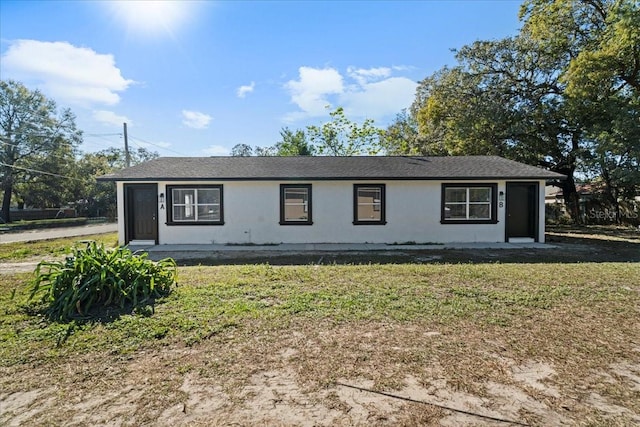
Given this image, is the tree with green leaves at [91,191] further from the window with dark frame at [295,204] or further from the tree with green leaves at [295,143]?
the window with dark frame at [295,204]

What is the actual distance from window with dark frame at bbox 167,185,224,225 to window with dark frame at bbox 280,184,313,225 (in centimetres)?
211

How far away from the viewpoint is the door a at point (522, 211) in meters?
11.9

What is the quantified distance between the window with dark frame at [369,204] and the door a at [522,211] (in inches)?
173

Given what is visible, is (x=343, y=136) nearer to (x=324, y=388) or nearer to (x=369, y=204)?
(x=369, y=204)

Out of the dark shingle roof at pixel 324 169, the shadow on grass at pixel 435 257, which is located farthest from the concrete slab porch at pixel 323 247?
the dark shingle roof at pixel 324 169

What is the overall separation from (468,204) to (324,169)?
5182mm

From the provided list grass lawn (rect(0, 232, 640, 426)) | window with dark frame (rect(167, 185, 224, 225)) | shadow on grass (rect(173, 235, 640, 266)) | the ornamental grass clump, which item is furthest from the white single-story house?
the ornamental grass clump

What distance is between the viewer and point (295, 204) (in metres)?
11.8

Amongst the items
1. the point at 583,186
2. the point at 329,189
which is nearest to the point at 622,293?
the point at 329,189

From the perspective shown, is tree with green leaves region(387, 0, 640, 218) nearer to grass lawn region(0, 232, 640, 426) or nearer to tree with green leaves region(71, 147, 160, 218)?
grass lawn region(0, 232, 640, 426)

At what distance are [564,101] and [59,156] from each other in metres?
36.5

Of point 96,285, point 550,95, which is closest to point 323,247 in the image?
point 96,285

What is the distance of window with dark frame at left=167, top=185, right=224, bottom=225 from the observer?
11.6 meters

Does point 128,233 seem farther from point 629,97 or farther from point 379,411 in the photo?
point 629,97
